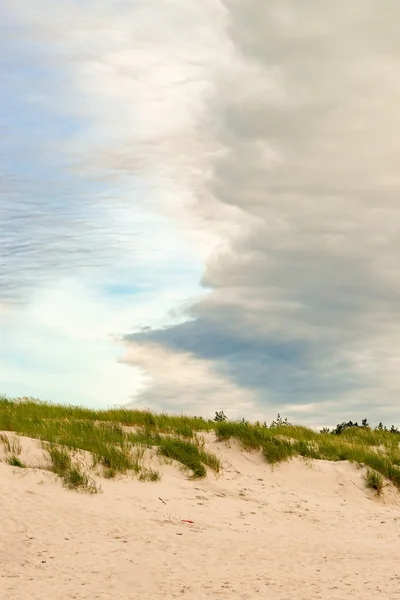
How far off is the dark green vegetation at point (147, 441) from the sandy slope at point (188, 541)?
337mm

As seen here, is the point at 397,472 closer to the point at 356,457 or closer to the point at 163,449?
the point at 356,457

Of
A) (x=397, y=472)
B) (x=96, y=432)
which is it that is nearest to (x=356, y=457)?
(x=397, y=472)

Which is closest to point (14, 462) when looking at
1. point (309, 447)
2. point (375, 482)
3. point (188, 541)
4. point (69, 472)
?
point (69, 472)

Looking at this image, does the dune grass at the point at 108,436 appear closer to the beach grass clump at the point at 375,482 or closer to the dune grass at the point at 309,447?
the dune grass at the point at 309,447

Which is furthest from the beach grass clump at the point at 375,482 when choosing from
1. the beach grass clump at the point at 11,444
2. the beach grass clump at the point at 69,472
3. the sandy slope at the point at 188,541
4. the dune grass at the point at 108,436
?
the beach grass clump at the point at 11,444

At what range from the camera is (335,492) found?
14266mm

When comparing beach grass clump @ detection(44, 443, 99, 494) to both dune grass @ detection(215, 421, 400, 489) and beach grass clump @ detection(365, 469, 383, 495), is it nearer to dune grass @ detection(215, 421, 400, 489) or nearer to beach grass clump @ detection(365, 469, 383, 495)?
dune grass @ detection(215, 421, 400, 489)

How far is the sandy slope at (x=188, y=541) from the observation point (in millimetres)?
8461

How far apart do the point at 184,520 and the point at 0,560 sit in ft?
9.57

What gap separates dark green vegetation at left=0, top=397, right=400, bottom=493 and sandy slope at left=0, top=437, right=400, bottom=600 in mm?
337

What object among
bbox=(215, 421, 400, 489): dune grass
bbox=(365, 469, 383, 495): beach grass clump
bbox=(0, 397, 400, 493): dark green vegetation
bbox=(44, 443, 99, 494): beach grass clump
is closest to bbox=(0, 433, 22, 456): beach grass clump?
bbox=(0, 397, 400, 493): dark green vegetation

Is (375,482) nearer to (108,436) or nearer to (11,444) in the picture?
(108,436)

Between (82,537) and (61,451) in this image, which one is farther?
(61,451)

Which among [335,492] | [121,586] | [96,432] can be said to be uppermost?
[96,432]
